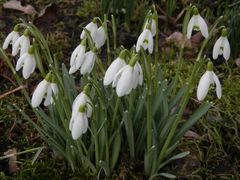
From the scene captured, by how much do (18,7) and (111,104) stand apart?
162cm

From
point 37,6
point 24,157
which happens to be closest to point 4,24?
point 37,6

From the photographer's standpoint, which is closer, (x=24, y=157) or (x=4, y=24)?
(x=24, y=157)

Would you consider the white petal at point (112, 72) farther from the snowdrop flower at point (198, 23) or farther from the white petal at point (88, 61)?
the snowdrop flower at point (198, 23)

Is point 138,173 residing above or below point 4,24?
below

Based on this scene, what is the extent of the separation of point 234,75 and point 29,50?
5.34ft

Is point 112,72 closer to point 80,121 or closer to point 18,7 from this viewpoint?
point 80,121

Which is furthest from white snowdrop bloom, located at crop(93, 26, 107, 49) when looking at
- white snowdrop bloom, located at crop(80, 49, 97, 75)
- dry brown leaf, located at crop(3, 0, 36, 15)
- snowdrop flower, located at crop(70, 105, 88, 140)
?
dry brown leaf, located at crop(3, 0, 36, 15)

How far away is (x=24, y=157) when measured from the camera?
2.37 metres

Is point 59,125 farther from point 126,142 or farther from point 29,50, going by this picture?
point 29,50

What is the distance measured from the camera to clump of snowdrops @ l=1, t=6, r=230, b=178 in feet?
5.85

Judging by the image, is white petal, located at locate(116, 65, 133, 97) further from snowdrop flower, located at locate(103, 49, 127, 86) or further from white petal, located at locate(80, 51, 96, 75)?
white petal, located at locate(80, 51, 96, 75)

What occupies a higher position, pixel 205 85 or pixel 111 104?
pixel 205 85

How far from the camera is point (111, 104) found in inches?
81.6

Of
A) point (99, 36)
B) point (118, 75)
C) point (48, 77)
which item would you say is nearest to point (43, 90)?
point (48, 77)
